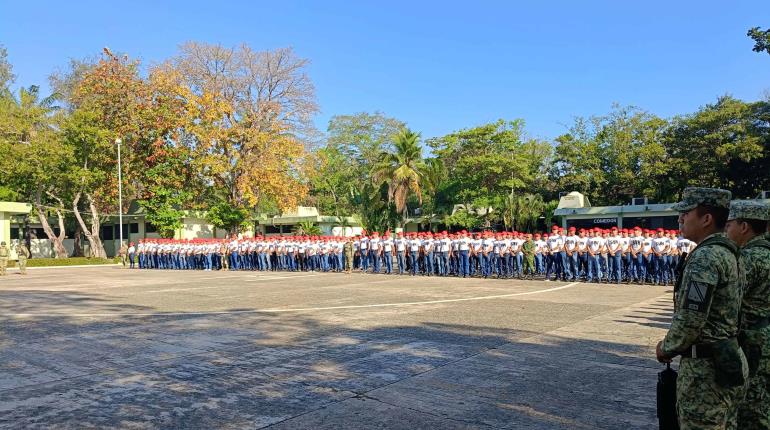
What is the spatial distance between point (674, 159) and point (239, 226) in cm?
2728

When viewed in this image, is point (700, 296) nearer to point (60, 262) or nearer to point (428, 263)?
point (428, 263)

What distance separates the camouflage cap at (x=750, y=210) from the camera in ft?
11.7

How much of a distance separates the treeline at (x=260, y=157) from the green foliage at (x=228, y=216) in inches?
3.5

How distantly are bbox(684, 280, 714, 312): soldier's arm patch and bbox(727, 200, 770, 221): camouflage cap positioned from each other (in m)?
0.88

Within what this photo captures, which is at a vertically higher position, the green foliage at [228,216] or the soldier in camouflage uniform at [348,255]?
the green foliage at [228,216]

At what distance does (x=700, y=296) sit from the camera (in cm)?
288

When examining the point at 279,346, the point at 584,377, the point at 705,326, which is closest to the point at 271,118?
the point at 279,346

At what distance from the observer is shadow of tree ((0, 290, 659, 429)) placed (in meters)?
4.89

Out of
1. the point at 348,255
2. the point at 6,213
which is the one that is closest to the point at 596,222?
the point at 348,255

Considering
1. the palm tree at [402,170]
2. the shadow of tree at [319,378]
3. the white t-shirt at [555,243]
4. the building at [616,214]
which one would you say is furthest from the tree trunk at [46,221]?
the white t-shirt at [555,243]

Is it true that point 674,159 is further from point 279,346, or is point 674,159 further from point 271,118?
point 279,346

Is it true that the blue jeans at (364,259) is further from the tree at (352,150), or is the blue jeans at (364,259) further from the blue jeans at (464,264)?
the tree at (352,150)

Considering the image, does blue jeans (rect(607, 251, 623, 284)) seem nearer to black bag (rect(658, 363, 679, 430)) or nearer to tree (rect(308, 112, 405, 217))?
black bag (rect(658, 363, 679, 430))

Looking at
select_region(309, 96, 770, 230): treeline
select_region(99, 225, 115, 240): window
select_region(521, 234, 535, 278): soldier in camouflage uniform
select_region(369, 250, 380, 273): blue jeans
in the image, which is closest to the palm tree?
select_region(309, 96, 770, 230): treeline
